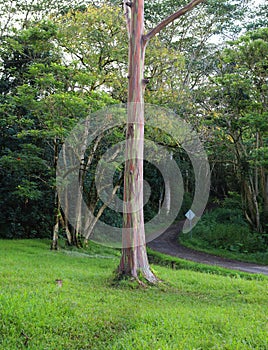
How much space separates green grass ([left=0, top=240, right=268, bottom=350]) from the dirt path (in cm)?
606

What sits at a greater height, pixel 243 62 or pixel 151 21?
pixel 151 21

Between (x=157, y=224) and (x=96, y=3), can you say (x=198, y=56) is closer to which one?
(x=96, y=3)

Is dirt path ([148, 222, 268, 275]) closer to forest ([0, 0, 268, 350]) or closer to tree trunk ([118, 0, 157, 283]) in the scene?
forest ([0, 0, 268, 350])

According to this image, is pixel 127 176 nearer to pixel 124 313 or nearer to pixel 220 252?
pixel 124 313

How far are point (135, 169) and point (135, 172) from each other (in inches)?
2.7

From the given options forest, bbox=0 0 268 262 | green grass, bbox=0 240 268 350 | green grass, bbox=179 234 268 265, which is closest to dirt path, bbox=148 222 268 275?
green grass, bbox=179 234 268 265

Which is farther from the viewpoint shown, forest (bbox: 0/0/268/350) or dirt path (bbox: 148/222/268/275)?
dirt path (bbox: 148/222/268/275)

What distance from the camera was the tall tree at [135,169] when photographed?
29.7 feet

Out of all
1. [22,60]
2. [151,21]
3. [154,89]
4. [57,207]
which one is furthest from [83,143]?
[151,21]

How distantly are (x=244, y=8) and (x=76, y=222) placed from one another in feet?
51.6

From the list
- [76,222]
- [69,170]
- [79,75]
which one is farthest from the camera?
[76,222]

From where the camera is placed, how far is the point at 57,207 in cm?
1527

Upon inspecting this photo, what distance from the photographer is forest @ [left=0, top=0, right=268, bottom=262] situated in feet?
45.5

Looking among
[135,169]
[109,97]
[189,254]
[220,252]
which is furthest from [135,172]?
[220,252]
